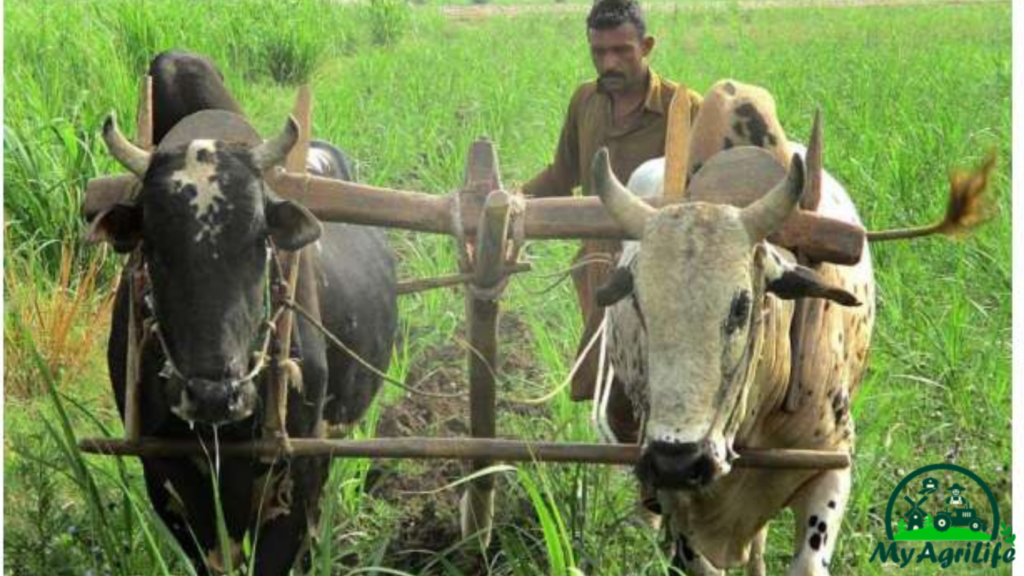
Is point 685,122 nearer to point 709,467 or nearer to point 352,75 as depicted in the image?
point 709,467

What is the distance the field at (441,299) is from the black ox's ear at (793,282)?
0.66 m

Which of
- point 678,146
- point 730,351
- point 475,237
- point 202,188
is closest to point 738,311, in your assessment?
point 730,351

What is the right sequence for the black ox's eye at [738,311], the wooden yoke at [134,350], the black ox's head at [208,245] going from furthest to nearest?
the wooden yoke at [134,350], the black ox's head at [208,245], the black ox's eye at [738,311]

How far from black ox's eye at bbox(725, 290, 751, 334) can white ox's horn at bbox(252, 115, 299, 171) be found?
1080 mm

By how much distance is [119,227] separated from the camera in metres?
3.75

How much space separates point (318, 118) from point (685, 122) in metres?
6.22

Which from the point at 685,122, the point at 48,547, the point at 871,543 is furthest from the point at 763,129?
the point at 48,547

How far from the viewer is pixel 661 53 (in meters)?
17.5

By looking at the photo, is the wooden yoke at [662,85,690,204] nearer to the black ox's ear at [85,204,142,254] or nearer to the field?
the field

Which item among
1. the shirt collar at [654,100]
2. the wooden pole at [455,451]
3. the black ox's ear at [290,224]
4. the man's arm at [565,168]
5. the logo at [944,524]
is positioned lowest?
the logo at [944,524]

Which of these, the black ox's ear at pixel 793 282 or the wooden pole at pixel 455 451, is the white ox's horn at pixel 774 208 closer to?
the black ox's ear at pixel 793 282

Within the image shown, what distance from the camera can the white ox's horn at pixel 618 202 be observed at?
367cm

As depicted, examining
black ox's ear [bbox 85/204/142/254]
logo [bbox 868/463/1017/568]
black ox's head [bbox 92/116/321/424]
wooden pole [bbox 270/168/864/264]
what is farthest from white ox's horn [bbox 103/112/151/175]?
logo [bbox 868/463/1017/568]

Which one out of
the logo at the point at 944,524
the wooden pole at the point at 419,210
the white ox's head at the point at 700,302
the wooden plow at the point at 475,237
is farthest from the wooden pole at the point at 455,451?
the logo at the point at 944,524
